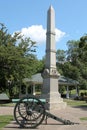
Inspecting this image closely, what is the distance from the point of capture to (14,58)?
3303 centimetres

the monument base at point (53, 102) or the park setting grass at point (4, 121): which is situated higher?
the monument base at point (53, 102)

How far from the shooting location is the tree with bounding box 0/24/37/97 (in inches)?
1309

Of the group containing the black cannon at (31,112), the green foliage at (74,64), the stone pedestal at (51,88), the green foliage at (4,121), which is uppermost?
the green foliage at (74,64)

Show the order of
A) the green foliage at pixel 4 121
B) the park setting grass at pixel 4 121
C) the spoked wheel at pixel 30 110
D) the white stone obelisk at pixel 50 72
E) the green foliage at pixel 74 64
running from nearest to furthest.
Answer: the spoked wheel at pixel 30 110
the park setting grass at pixel 4 121
the green foliage at pixel 4 121
the white stone obelisk at pixel 50 72
the green foliage at pixel 74 64

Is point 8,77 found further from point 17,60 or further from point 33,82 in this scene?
point 33,82

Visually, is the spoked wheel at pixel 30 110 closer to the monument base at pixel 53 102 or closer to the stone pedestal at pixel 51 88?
the monument base at pixel 53 102

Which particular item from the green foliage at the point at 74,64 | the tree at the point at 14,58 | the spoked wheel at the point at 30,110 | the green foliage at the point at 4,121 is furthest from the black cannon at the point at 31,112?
the green foliage at the point at 74,64

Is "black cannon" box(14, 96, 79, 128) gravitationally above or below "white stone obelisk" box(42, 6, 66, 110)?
below

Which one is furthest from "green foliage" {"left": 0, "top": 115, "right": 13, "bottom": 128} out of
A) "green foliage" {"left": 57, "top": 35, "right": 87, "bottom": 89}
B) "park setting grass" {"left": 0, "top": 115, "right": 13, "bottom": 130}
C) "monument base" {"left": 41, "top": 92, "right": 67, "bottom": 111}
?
"green foliage" {"left": 57, "top": 35, "right": 87, "bottom": 89}

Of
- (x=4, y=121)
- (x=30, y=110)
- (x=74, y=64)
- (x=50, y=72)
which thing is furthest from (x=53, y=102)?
(x=74, y=64)

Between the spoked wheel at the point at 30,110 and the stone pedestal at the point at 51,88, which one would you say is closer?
the spoked wheel at the point at 30,110

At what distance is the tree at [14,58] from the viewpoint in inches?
1309

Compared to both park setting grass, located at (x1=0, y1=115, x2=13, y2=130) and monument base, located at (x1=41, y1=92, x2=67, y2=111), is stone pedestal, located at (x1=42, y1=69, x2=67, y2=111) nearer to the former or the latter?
monument base, located at (x1=41, y1=92, x2=67, y2=111)

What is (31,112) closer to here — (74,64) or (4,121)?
(4,121)
